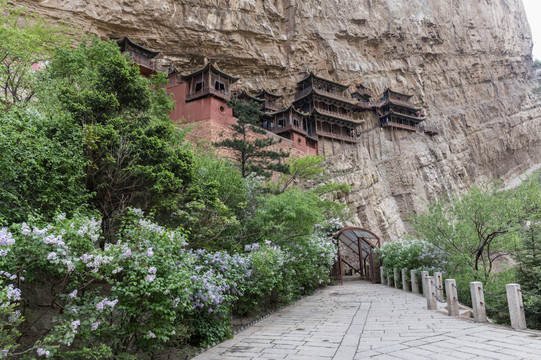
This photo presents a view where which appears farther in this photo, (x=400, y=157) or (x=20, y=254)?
(x=400, y=157)

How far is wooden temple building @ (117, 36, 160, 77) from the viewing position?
23.4 metres

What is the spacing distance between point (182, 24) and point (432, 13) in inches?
1293

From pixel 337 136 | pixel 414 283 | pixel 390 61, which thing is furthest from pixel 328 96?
pixel 414 283

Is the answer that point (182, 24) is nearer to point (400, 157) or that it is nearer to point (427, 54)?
point (400, 157)

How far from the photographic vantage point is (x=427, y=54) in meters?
41.1

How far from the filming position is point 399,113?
38312 mm

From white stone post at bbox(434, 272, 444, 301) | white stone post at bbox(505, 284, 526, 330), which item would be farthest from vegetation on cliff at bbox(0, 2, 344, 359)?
white stone post at bbox(505, 284, 526, 330)

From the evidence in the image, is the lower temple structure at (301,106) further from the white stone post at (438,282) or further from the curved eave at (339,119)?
the white stone post at (438,282)

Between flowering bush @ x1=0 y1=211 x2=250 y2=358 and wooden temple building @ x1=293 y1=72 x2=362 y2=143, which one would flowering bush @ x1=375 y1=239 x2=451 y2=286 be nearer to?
flowering bush @ x1=0 y1=211 x2=250 y2=358

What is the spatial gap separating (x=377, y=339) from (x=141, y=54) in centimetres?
2541

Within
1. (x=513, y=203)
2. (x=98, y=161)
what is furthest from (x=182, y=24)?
(x=513, y=203)

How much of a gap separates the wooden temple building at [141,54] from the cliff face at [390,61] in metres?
3.22

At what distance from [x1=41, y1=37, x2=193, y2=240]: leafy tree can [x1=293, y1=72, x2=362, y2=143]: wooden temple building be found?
86.9 ft

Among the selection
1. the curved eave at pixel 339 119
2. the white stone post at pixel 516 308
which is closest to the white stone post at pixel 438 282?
the white stone post at pixel 516 308
